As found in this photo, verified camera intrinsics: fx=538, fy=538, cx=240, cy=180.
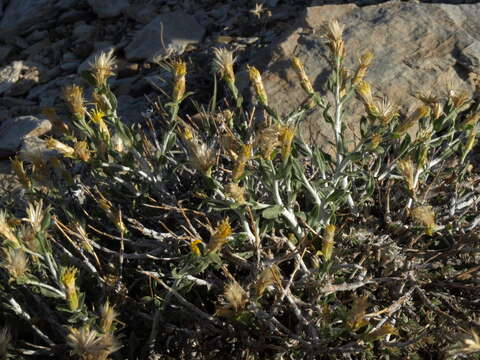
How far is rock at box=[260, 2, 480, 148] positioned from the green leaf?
1.08 m

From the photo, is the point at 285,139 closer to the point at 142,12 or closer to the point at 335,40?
the point at 335,40

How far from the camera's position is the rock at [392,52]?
306 centimetres

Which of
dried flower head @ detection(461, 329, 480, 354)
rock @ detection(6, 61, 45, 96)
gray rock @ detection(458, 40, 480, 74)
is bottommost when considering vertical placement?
rock @ detection(6, 61, 45, 96)

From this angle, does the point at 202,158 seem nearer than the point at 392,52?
Yes

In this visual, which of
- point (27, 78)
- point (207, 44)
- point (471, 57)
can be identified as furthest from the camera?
point (27, 78)

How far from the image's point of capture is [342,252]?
214cm

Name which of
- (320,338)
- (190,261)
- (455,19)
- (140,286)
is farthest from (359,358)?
(455,19)

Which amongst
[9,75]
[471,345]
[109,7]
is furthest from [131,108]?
[471,345]

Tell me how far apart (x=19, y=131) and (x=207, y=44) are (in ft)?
5.70

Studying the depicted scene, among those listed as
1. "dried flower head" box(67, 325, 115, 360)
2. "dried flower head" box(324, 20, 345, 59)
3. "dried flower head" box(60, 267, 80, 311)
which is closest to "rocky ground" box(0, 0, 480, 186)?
"dried flower head" box(324, 20, 345, 59)

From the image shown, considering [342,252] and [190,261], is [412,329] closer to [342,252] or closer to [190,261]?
[342,252]

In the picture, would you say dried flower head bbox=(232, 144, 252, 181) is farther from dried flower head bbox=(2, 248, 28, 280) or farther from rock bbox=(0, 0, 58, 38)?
rock bbox=(0, 0, 58, 38)

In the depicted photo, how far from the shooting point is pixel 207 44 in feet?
15.6

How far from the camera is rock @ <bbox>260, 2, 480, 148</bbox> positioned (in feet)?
10.0
